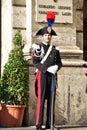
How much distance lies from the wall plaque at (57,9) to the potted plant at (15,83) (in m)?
0.67

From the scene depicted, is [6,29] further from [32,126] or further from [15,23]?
[32,126]

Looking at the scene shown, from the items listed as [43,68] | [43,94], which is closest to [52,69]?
[43,68]

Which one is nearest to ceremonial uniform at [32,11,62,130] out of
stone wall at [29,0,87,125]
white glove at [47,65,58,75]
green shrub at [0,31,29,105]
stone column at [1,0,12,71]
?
white glove at [47,65,58,75]

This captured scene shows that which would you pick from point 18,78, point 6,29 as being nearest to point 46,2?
point 6,29

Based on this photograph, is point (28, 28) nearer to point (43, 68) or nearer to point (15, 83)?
point (15, 83)

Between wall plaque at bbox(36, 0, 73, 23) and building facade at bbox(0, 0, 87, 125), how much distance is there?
0.02m

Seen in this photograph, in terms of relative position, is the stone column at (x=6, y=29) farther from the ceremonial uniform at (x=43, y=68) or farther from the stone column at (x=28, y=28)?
the ceremonial uniform at (x=43, y=68)

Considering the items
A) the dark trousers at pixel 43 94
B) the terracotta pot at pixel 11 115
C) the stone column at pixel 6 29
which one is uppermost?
the stone column at pixel 6 29

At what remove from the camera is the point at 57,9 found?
11.1m

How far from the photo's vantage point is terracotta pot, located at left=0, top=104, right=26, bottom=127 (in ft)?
34.0

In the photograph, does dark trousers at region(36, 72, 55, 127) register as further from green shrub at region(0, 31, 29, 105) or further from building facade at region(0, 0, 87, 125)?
→ building facade at region(0, 0, 87, 125)

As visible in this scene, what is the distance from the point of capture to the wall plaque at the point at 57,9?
35.7 feet

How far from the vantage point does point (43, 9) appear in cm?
1091

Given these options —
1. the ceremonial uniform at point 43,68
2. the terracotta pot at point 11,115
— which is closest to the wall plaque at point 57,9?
the ceremonial uniform at point 43,68
